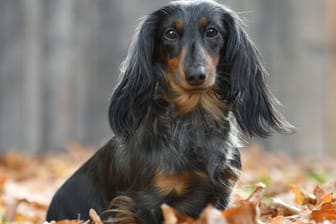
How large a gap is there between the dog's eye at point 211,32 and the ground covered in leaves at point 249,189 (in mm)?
809

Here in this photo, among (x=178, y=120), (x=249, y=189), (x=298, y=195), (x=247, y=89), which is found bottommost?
(x=249, y=189)

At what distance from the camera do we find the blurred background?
879 centimetres

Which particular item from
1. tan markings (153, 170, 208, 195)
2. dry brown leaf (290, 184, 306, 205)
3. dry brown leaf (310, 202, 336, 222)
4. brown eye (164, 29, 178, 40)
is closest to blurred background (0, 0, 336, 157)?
dry brown leaf (290, 184, 306, 205)

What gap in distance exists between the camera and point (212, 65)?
4.17 meters

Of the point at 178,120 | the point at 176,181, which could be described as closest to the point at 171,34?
the point at 178,120

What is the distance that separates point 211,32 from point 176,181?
32.1 inches

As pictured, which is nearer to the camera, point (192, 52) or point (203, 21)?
point (192, 52)

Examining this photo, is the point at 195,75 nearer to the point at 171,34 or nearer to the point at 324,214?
the point at 171,34

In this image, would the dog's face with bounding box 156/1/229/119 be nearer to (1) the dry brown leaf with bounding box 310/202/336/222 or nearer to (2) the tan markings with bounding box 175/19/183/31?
(2) the tan markings with bounding box 175/19/183/31

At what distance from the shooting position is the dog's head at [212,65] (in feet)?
13.9

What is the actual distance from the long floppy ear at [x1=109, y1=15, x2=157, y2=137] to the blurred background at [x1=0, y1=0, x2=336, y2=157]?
14.4 feet

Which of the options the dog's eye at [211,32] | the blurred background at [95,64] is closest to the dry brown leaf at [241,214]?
the dog's eye at [211,32]

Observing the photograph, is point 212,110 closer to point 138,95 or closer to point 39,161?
point 138,95

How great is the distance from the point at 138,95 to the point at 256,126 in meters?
0.65
